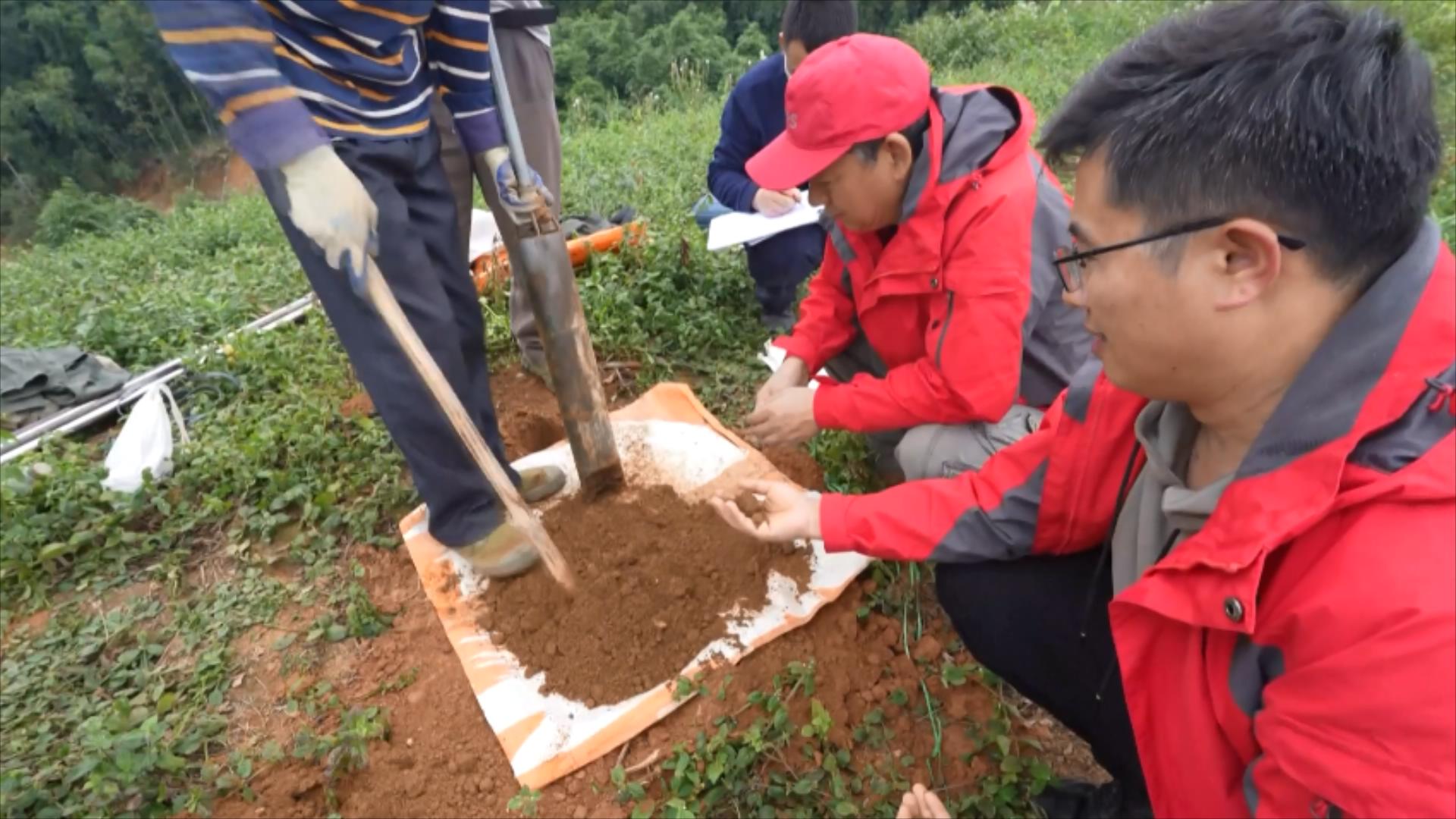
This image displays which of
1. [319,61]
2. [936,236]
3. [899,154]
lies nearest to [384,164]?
[319,61]

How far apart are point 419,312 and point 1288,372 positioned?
1724 millimetres

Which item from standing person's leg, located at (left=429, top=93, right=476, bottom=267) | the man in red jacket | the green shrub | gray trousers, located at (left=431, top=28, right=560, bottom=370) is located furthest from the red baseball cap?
the green shrub

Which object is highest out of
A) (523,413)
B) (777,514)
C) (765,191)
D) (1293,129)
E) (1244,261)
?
(1293,129)

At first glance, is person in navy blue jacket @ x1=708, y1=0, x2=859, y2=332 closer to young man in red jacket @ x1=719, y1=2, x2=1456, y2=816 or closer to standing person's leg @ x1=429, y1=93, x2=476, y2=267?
standing person's leg @ x1=429, y1=93, x2=476, y2=267

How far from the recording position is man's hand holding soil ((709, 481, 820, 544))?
1.57 metres

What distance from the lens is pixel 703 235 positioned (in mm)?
3773

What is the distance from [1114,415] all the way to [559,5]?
2413 centimetres

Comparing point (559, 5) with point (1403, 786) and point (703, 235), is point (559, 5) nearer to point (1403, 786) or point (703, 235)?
point (703, 235)

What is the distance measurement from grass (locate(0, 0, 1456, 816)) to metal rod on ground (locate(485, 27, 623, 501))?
0.66 m

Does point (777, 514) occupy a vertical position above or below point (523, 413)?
above

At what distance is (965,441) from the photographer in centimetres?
193

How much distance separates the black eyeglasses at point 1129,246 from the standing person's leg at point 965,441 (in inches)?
35.5

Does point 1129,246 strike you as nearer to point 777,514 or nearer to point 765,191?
point 777,514

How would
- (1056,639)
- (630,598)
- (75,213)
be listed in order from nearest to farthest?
(1056,639)
(630,598)
(75,213)
